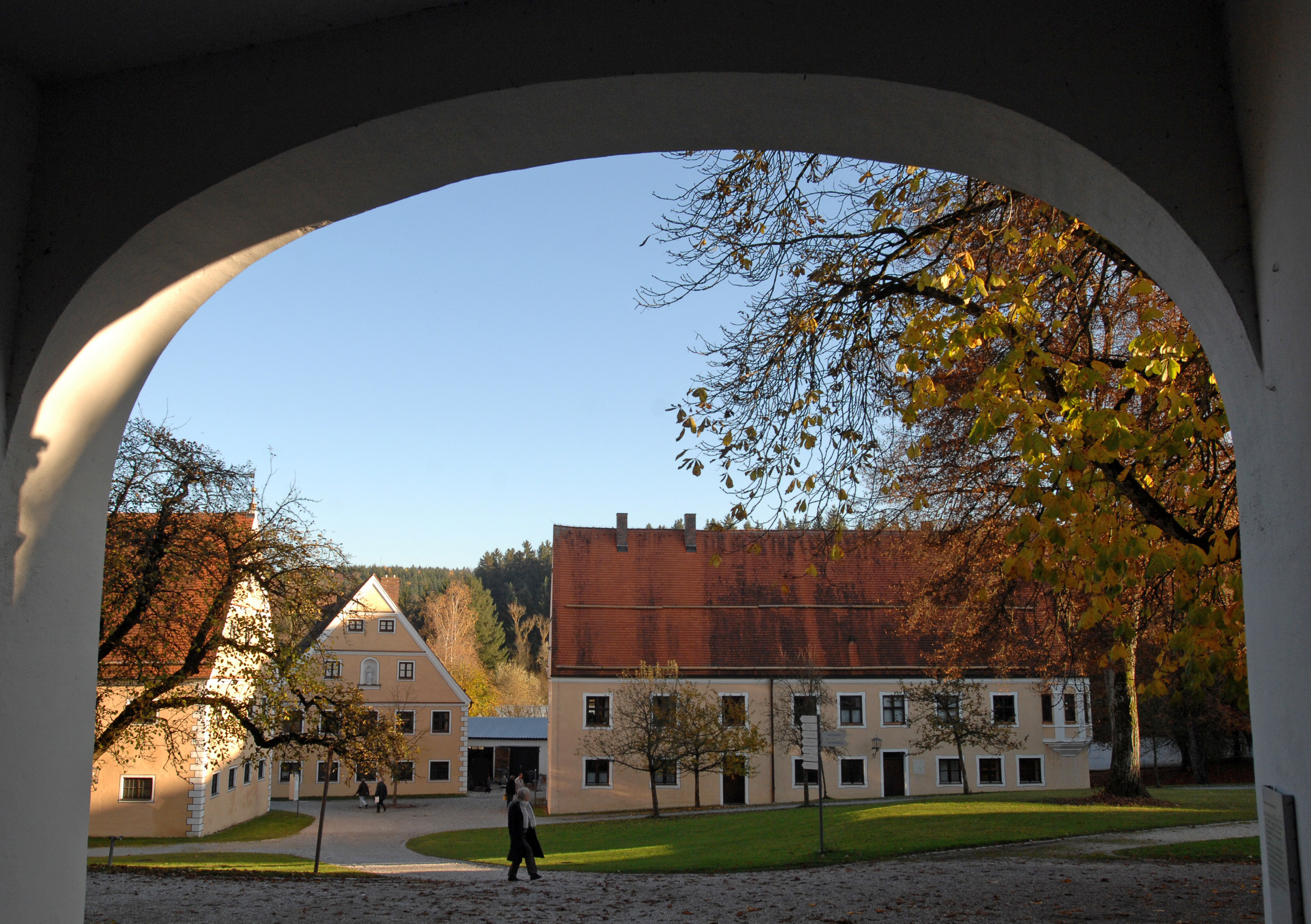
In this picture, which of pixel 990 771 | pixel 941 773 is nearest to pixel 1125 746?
pixel 941 773

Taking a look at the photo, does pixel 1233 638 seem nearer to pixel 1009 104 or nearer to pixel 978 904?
pixel 1009 104

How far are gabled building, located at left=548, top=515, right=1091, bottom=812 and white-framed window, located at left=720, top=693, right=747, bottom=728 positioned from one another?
0.35m

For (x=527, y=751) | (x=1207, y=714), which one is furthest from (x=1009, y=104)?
(x=527, y=751)

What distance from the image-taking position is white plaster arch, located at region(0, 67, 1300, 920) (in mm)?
3072

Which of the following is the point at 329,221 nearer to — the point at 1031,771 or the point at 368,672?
the point at 1031,771

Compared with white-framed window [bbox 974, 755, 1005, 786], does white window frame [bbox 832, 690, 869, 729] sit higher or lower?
higher

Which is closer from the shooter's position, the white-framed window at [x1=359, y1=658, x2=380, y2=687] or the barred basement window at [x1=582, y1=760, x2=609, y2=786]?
the barred basement window at [x1=582, y1=760, x2=609, y2=786]

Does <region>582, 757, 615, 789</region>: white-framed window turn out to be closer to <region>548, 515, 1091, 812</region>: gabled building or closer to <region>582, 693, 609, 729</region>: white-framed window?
<region>548, 515, 1091, 812</region>: gabled building

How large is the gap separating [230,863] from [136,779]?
454 inches

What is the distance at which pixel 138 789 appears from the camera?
3020 centimetres

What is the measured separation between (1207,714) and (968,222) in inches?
1599

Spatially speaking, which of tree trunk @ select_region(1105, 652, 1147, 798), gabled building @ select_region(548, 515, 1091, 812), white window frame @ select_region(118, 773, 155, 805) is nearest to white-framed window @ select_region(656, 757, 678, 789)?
gabled building @ select_region(548, 515, 1091, 812)

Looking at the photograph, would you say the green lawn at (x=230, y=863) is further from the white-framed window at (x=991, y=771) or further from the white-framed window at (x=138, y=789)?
the white-framed window at (x=991, y=771)

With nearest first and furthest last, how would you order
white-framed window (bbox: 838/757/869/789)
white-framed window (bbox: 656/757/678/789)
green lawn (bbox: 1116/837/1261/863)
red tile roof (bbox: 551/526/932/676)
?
green lawn (bbox: 1116/837/1261/863), white-framed window (bbox: 656/757/678/789), white-framed window (bbox: 838/757/869/789), red tile roof (bbox: 551/526/932/676)
